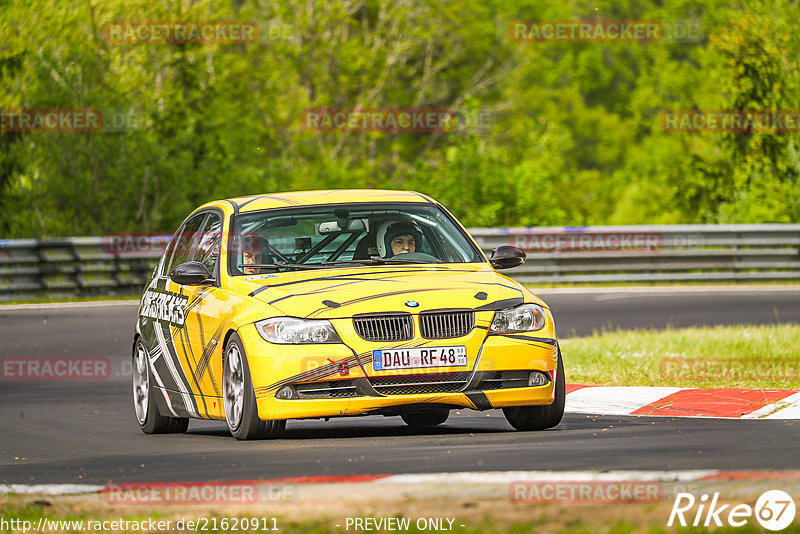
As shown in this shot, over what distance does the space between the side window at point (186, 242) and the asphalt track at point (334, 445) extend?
1.27m

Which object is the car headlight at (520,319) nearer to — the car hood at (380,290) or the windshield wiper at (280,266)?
the car hood at (380,290)

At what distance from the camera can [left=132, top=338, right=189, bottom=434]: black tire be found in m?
11.2

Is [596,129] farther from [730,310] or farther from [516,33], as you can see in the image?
[730,310]

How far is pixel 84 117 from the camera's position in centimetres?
2906

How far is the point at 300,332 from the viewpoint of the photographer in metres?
9.13

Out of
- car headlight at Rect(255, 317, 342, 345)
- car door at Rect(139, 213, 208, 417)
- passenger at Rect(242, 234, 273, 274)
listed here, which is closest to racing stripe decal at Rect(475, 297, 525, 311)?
car headlight at Rect(255, 317, 342, 345)

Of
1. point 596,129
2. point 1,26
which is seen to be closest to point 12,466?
point 1,26

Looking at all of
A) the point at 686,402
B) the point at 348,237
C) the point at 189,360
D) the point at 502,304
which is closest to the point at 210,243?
the point at 189,360

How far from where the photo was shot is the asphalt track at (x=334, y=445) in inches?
301

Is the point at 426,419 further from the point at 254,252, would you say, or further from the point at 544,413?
the point at 254,252

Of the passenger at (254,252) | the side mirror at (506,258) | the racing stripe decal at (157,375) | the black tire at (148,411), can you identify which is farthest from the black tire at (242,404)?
the side mirror at (506,258)

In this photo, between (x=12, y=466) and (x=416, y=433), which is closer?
(x=12, y=466)

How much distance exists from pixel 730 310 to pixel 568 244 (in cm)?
587

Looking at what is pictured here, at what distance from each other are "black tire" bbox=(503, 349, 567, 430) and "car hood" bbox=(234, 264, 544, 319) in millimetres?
547
